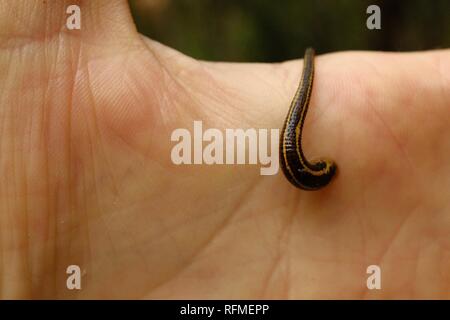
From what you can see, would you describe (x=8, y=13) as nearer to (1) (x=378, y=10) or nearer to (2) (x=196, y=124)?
(2) (x=196, y=124)

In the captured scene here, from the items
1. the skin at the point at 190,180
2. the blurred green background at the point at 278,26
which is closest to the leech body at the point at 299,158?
the skin at the point at 190,180

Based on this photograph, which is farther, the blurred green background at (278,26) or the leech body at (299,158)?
the blurred green background at (278,26)

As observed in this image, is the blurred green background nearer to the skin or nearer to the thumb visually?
the skin

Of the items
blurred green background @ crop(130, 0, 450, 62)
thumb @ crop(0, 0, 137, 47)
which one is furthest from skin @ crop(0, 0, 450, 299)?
blurred green background @ crop(130, 0, 450, 62)

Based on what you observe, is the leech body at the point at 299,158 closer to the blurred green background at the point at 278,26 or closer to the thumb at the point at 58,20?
the thumb at the point at 58,20

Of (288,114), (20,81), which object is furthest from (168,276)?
(20,81)
